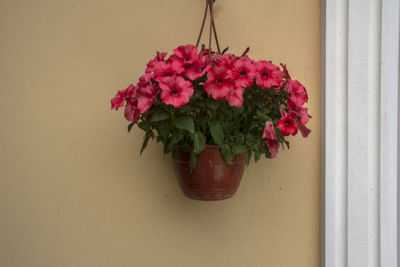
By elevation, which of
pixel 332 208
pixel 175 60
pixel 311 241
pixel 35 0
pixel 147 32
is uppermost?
pixel 35 0

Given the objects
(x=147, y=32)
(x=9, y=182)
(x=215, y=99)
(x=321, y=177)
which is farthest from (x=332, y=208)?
(x=9, y=182)

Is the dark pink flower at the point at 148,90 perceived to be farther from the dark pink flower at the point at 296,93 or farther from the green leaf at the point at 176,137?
the dark pink flower at the point at 296,93

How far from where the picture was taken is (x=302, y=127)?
890mm

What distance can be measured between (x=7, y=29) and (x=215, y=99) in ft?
2.95

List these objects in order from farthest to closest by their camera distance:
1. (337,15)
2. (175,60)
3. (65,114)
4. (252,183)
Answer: (65,114) → (252,183) → (337,15) → (175,60)

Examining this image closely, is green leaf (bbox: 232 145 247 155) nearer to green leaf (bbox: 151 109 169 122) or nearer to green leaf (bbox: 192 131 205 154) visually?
green leaf (bbox: 192 131 205 154)

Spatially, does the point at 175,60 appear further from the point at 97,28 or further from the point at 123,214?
the point at 123,214

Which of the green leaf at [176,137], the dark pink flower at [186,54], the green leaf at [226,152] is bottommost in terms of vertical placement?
the green leaf at [226,152]

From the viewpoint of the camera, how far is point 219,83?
82 cm

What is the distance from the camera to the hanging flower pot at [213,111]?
82 centimetres

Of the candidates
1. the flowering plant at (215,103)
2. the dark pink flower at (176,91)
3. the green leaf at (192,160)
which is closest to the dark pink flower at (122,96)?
the flowering plant at (215,103)

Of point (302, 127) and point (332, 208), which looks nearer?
point (302, 127)

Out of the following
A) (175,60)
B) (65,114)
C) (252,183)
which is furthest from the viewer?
Answer: (65,114)

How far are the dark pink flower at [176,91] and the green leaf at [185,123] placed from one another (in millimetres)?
58
